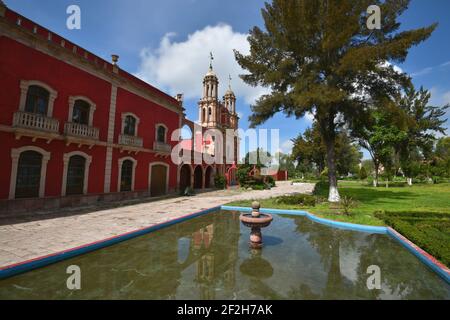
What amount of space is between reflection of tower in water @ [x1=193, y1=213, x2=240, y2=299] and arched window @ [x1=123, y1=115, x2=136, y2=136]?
10.8 meters

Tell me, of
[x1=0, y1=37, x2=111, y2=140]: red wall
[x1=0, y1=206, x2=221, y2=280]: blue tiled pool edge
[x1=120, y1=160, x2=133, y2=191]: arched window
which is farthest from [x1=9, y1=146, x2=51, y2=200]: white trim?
[x1=0, y1=206, x2=221, y2=280]: blue tiled pool edge

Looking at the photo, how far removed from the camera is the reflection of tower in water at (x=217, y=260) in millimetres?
4449

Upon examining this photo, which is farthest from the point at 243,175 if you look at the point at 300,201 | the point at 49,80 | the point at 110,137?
the point at 49,80

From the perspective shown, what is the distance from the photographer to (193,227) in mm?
9430

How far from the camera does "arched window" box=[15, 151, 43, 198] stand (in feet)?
34.1

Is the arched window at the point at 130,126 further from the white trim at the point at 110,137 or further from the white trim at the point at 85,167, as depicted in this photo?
the white trim at the point at 85,167

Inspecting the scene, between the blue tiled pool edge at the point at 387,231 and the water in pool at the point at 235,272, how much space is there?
0.19m

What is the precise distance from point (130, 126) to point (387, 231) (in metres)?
17.1

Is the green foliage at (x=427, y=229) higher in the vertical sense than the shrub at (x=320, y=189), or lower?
lower

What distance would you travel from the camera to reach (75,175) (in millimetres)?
12766

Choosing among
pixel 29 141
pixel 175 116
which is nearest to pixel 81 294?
pixel 29 141

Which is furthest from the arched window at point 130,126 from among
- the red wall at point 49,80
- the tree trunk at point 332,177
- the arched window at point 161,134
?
the tree trunk at point 332,177

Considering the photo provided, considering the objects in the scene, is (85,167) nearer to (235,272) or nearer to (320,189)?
(235,272)

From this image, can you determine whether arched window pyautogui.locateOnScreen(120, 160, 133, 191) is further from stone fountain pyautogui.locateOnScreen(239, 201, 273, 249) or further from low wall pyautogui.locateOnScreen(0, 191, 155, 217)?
stone fountain pyautogui.locateOnScreen(239, 201, 273, 249)
